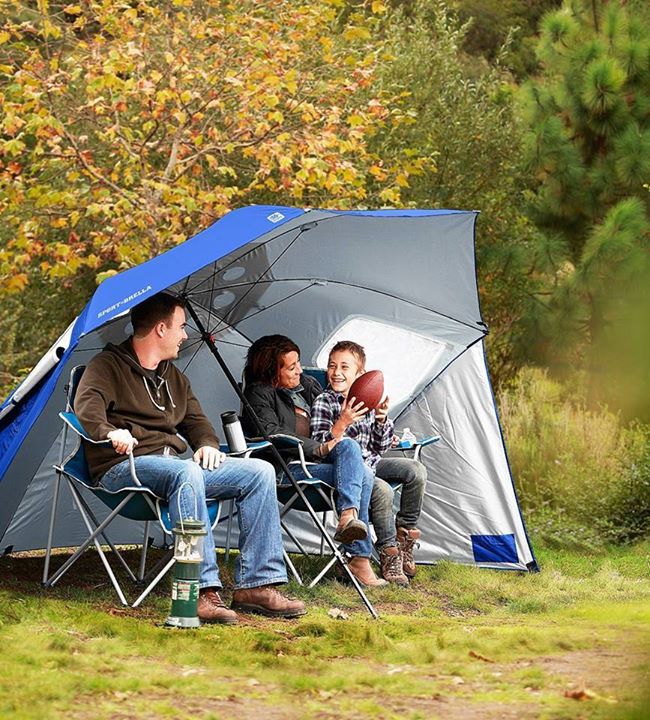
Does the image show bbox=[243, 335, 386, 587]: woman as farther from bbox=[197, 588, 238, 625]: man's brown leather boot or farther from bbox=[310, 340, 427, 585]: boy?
bbox=[197, 588, 238, 625]: man's brown leather boot

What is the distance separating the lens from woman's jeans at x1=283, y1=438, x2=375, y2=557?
4301mm

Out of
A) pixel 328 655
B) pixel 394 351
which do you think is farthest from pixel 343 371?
pixel 328 655

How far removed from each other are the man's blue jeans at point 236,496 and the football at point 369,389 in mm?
762

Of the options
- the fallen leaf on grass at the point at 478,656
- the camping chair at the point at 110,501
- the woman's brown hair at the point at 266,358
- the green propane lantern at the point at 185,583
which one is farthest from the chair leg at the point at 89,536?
the fallen leaf on grass at the point at 478,656

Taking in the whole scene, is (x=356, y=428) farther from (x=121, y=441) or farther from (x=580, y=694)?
(x=580, y=694)

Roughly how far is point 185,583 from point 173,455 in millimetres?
730

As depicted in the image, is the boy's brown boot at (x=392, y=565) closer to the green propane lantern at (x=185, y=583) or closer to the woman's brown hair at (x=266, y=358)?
the woman's brown hair at (x=266, y=358)

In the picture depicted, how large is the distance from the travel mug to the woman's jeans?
346mm

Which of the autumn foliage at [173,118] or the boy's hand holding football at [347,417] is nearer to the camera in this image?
the boy's hand holding football at [347,417]

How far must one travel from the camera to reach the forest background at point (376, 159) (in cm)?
619

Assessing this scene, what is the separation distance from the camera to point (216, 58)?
270 inches

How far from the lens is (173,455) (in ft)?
13.5

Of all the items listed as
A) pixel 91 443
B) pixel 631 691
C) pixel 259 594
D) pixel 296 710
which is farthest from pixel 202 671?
pixel 631 691

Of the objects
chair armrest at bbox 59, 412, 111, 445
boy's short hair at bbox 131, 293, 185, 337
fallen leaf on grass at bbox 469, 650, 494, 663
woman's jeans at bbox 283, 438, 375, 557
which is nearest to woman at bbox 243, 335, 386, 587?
woman's jeans at bbox 283, 438, 375, 557
